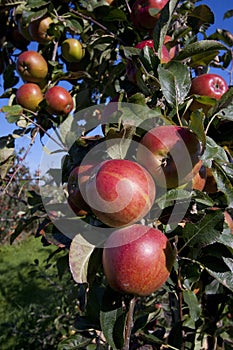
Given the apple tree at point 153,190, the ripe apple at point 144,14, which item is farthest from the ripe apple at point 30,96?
the ripe apple at point 144,14

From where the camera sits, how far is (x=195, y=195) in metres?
0.59

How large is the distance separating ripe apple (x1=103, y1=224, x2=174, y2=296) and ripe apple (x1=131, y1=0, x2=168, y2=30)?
673 mm

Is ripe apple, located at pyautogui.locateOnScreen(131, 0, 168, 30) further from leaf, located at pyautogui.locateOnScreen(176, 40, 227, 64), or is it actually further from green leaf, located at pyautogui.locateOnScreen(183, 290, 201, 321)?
green leaf, located at pyautogui.locateOnScreen(183, 290, 201, 321)

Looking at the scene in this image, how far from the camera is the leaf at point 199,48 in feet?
2.36

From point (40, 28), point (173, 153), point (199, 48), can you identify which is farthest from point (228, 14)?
point (173, 153)

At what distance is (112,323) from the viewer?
585 mm

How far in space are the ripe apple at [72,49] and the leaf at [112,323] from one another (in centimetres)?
102

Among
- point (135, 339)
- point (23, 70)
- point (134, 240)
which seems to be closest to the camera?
point (134, 240)

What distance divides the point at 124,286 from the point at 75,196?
23 cm

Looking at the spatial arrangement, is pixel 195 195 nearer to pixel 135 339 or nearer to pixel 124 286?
pixel 124 286

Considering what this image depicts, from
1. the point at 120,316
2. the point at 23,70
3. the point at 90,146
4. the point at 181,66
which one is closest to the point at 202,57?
the point at 181,66

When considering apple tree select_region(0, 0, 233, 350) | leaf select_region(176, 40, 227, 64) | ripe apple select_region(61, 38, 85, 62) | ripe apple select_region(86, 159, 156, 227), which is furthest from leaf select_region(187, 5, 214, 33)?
ripe apple select_region(86, 159, 156, 227)

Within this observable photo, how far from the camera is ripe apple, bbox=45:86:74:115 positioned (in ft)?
4.06

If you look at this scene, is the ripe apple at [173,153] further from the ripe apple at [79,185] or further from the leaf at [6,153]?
the leaf at [6,153]
